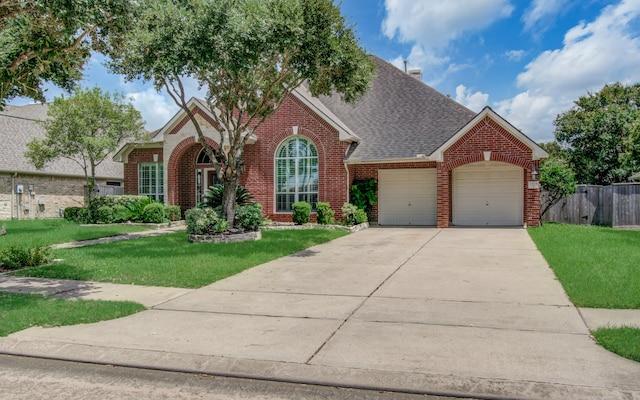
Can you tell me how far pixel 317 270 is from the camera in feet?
32.8

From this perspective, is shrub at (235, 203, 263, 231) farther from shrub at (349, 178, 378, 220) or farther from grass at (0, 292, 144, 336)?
grass at (0, 292, 144, 336)

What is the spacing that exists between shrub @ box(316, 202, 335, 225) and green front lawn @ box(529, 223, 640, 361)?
24.6 ft

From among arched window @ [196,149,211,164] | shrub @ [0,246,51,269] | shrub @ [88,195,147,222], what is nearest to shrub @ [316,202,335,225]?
arched window @ [196,149,211,164]

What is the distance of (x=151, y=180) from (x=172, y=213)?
10.3 ft

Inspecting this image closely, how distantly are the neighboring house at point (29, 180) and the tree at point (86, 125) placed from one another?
420 cm

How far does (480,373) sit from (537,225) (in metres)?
15.5

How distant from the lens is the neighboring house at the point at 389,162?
18500 millimetres

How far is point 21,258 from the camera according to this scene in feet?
33.6

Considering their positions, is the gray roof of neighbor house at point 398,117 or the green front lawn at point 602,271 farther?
the gray roof of neighbor house at point 398,117

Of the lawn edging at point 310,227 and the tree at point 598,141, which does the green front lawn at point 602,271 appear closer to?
the lawn edging at point 310,227

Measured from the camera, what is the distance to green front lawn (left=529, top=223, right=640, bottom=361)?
5.27 meters

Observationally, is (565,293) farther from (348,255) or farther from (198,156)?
(198,156)

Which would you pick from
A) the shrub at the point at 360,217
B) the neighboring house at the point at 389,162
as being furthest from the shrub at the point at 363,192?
the shrub at the point at 360,217

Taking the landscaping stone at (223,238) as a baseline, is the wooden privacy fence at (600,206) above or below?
above
